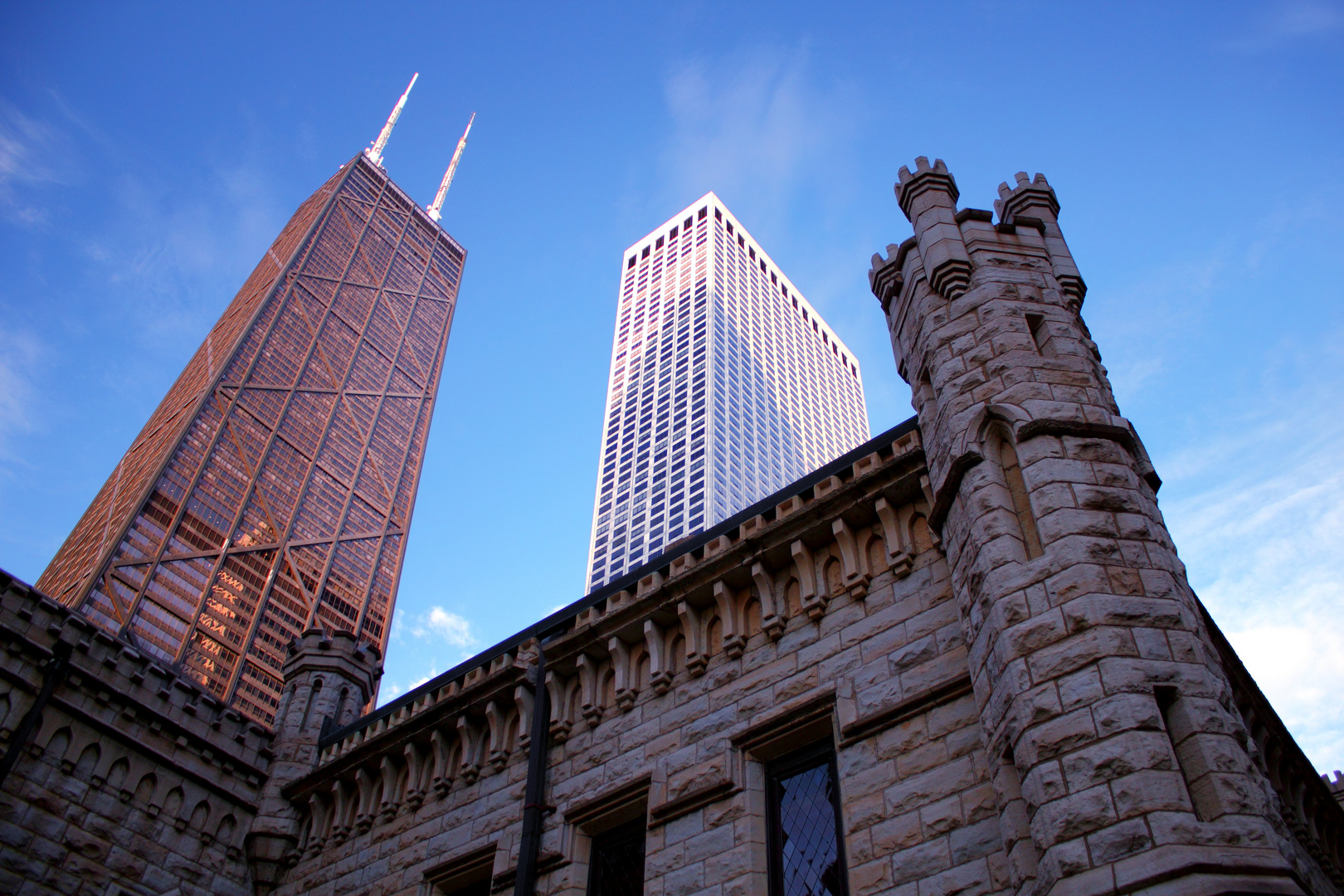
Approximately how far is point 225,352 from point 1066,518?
470ft

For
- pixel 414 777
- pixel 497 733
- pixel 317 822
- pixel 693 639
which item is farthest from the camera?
pixel 317 822

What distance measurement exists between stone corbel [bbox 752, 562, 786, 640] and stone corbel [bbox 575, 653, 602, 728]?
329 cm

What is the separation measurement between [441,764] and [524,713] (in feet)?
7.20

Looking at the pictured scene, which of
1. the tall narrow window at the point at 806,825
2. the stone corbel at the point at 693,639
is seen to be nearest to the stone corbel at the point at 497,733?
the stone corbel at the point at 693,639

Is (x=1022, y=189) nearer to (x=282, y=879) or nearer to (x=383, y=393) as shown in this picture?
(x=282, y=879)

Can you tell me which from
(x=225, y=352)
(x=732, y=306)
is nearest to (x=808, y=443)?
(x=732, y=306)

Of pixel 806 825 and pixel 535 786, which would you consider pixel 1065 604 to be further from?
pixel 535 786

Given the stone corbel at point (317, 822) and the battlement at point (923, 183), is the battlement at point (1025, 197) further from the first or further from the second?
the stone corbel at point (317, 822)

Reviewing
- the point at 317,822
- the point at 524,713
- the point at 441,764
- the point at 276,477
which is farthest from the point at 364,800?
the point at 276,477

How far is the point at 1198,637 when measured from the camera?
992 cm

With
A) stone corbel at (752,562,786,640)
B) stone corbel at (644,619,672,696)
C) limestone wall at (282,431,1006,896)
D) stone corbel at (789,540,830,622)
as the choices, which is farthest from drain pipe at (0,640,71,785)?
stone corbel at (789,540,830,622)

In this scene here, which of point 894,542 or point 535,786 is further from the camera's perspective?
point 535,786

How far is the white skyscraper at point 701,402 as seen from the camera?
13950 centimetres

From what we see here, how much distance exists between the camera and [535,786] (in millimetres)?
15492
